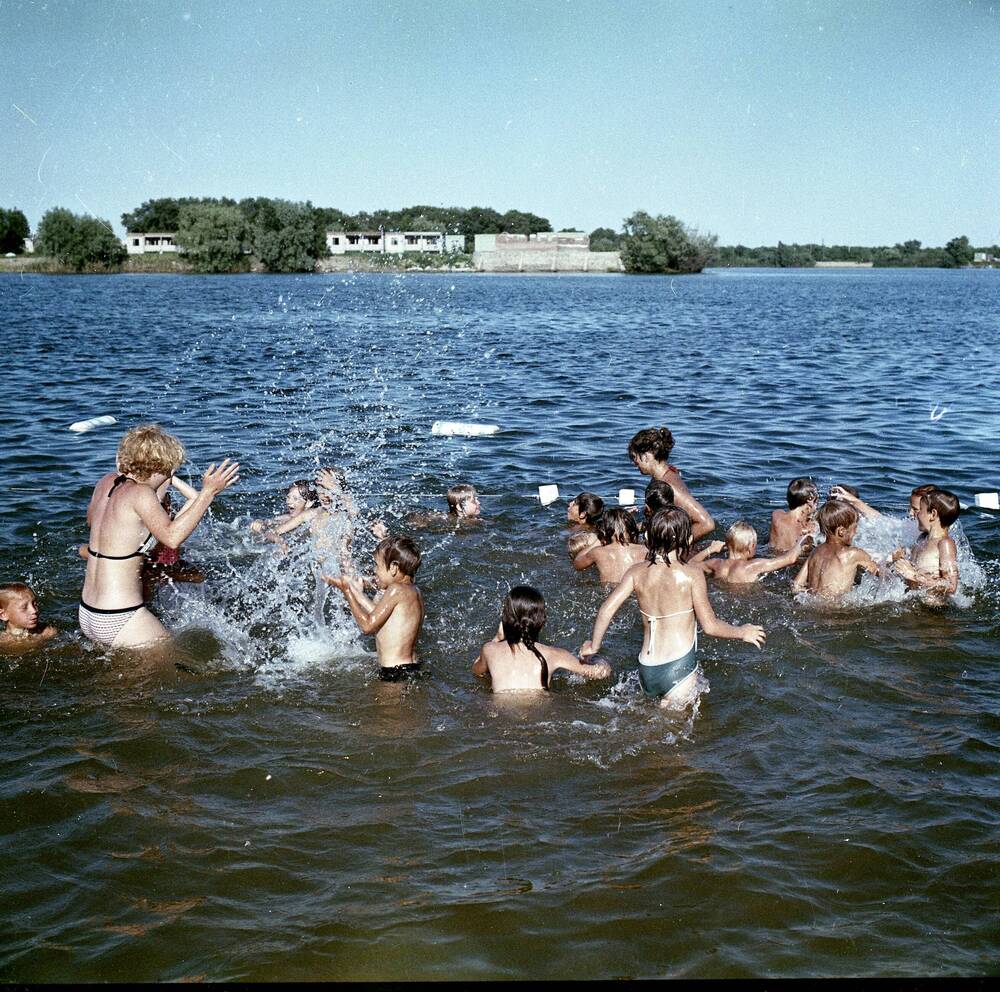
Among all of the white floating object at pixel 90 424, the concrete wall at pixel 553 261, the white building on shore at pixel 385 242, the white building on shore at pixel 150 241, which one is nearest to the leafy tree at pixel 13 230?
the white building on shore at pixel 150 241

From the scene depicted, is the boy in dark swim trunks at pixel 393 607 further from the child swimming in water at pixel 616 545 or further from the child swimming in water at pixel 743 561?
the child swimming in water at pixel 743 561

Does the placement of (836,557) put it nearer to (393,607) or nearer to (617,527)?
(617,527)

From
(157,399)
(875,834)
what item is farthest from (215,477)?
(157,399)

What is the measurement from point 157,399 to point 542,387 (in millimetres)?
9243

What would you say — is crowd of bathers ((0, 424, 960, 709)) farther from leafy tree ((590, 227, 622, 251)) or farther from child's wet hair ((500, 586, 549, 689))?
leafy tree ((590, 227, 622, 251))

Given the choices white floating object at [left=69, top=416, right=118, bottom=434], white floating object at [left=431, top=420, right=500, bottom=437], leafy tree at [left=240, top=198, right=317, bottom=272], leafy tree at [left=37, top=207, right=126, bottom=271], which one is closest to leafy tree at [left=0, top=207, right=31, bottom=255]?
leafy tree at [left=37, top=207, right=126, bottom=271]

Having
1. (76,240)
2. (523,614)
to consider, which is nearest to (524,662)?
(523,614)

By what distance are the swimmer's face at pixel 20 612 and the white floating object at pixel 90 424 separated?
9.90 metres

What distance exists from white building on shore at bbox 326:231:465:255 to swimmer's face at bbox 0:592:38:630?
3507 inches

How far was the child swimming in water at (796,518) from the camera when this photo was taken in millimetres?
Answer: 10125

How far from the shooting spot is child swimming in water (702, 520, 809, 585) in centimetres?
944

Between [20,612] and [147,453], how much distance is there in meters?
2.23

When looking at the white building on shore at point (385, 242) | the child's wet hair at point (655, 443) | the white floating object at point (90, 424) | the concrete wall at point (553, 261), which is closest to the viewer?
the child's wet hair at point (655, 443)

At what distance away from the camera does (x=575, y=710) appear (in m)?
6.95
